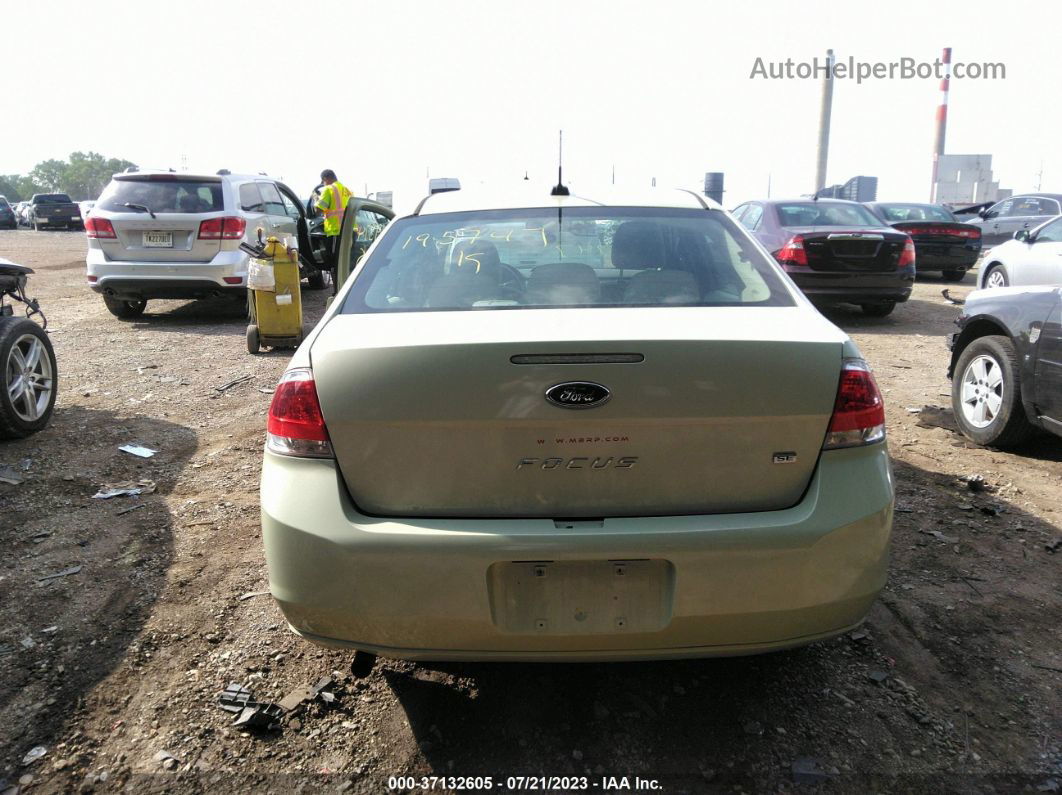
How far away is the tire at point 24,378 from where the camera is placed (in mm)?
5043

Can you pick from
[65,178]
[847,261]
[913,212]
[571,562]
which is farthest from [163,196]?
[65,178]

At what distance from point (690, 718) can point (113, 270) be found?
907 cm

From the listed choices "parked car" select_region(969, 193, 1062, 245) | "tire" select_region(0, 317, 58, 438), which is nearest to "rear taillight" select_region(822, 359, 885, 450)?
"tire" select_region(0, 317, 58, 438)

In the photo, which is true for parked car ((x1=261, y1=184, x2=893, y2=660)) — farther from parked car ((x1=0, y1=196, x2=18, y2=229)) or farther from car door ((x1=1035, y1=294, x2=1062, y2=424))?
parked car ((x1=0, y1=196, x2=18, y2=229))

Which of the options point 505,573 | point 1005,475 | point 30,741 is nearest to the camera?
point 505,573

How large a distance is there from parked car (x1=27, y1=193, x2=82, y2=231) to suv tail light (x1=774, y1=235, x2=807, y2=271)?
37.4m

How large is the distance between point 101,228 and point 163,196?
31.1 inches

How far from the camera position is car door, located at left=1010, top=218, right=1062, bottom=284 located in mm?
8594

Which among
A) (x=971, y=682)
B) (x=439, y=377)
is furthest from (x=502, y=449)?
(x=971, y=682)

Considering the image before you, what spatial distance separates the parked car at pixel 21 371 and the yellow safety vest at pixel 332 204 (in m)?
6.03

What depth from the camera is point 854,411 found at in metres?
2.27

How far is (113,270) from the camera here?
9.43 meters

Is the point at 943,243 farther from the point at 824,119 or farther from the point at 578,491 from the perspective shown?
the point at 824,119

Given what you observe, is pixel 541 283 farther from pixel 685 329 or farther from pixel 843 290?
pixel 843 290
